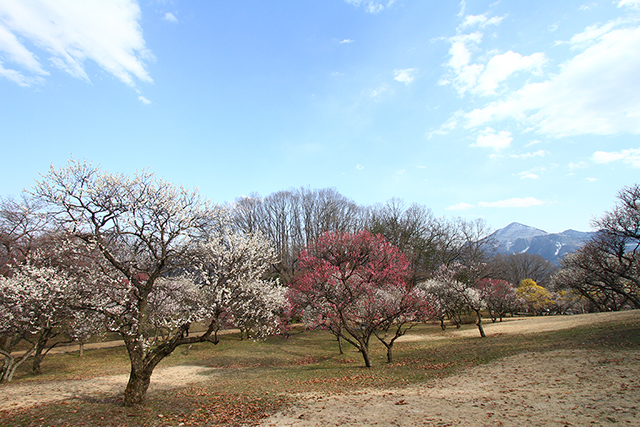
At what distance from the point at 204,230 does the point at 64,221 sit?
4.07m

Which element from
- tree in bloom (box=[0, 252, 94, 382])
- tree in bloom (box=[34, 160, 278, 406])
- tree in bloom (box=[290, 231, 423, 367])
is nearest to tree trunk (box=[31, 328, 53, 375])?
tree in bloom (box=[0, 252, 94, 382])

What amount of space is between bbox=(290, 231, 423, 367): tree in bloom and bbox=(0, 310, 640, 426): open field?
6.99 ft

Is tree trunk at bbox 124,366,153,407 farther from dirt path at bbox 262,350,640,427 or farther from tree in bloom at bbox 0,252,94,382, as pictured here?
dirt path at bbox 262,350,640,427

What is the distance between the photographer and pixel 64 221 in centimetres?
937

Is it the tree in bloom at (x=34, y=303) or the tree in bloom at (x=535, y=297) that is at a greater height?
the tree in bloom at (x=34, y=303)

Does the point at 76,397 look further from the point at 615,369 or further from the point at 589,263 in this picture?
the point at 589,263

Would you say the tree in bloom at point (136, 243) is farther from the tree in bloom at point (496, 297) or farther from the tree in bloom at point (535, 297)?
the tree in bloom at point (535, 297)

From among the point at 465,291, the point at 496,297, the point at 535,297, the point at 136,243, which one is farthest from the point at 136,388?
the point at 535,297

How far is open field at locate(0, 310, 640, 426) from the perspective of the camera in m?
7.52

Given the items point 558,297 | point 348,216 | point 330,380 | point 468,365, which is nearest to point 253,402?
point 330,380

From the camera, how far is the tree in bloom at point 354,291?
54.7 feet

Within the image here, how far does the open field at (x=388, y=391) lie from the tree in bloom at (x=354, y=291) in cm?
213

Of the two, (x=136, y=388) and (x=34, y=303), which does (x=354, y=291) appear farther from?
(x=34, y=303)

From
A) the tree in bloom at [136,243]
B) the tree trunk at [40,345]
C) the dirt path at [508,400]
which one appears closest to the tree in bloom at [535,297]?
the dirt path at [508,400]
